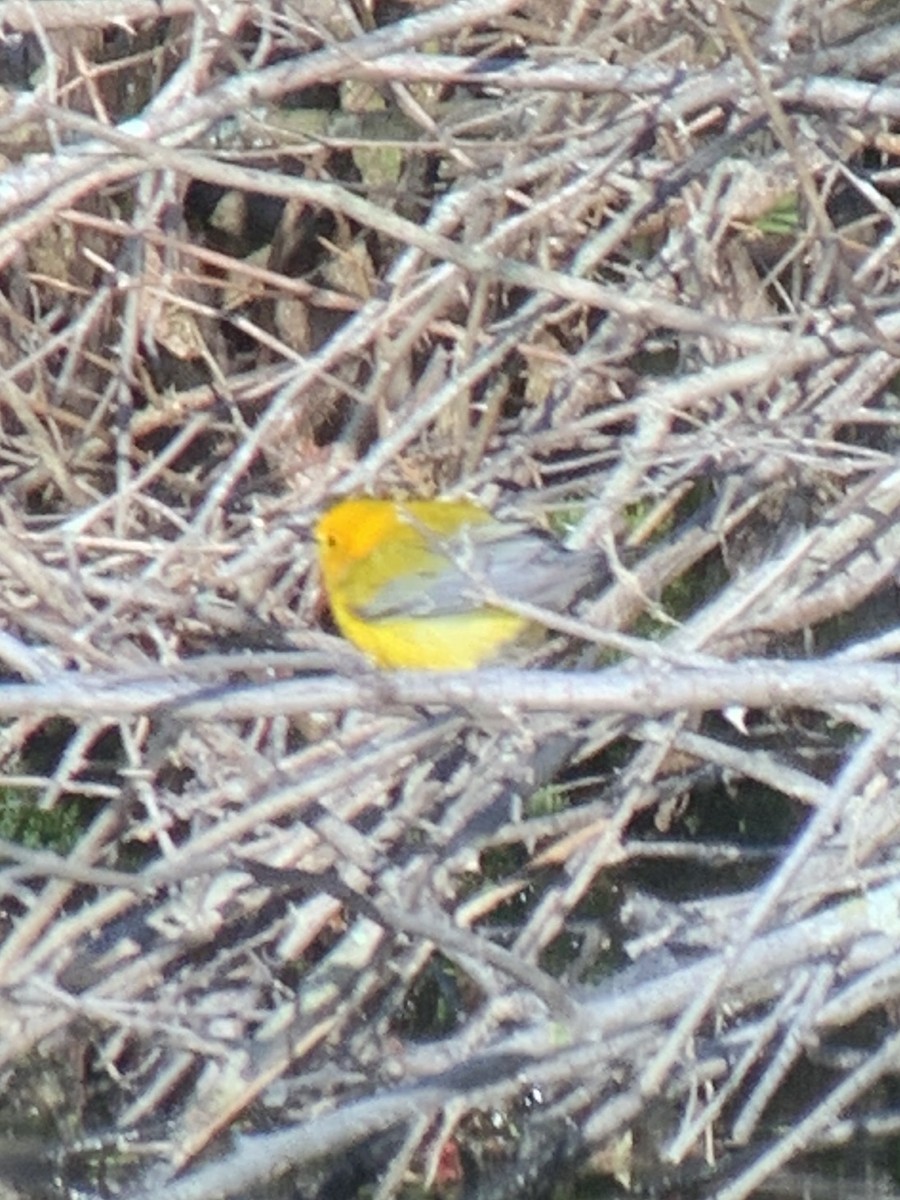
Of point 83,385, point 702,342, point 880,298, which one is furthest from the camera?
point 83,385

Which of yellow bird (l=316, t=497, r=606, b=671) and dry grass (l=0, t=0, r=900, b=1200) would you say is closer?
dry grass (l=0, t=0, r=900, b=1200)

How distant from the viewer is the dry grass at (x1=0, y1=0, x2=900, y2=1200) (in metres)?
3.74

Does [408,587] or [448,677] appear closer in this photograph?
[448,677]

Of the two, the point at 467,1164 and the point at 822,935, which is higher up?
the point at 822,935

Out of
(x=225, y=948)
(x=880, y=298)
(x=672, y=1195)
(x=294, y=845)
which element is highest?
(x=880, y=298)

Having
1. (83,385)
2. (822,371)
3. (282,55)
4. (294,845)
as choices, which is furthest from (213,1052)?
(282,55)

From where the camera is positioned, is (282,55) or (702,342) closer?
(702,342)

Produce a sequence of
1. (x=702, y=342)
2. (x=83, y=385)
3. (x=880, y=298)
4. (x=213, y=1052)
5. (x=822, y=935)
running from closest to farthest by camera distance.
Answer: (x=822, y=935) → (x=213, y=1052) → (x=880, y=298) → (x=702, y=342) → (x=83, y=385)

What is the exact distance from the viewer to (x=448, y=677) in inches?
125

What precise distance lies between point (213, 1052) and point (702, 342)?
5.56ft

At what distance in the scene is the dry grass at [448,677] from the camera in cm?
374

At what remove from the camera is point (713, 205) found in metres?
4.95

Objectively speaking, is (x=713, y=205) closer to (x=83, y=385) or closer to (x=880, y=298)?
(x=880, y=298)

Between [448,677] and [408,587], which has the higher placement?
[448,677]
